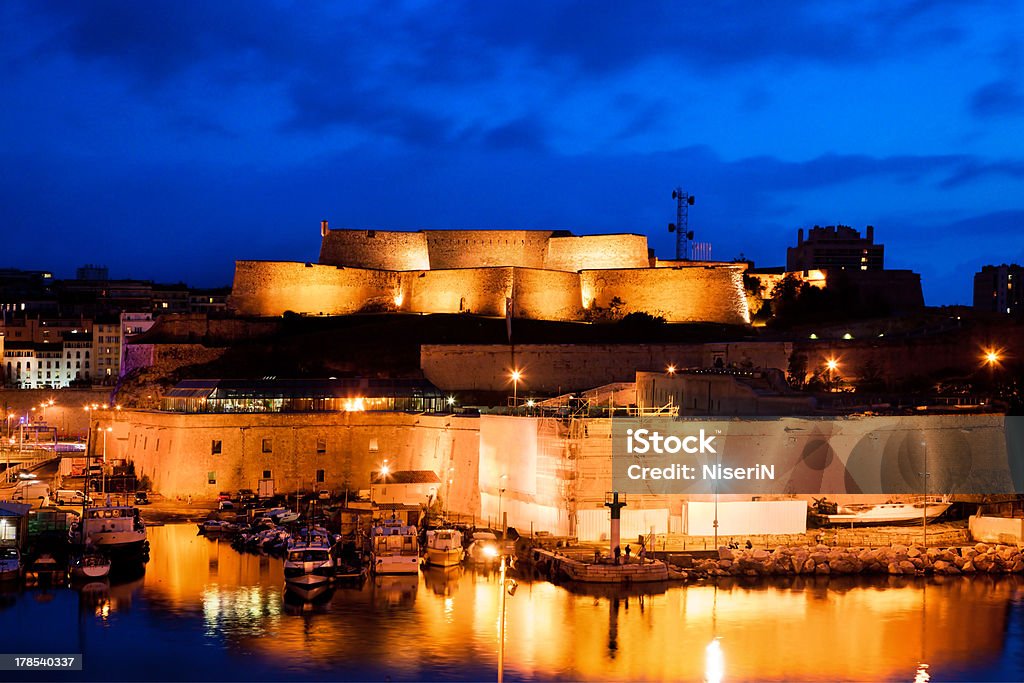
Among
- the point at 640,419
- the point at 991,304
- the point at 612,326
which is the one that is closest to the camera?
the point at 640,419

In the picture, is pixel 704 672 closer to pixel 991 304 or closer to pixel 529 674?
pixel 529 674

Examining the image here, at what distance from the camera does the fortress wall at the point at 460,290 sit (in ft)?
193

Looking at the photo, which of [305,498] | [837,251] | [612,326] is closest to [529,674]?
[305,498]

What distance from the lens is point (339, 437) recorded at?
40438mm

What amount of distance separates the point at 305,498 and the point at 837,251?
209ft

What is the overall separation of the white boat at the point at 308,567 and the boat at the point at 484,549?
11.5 ft

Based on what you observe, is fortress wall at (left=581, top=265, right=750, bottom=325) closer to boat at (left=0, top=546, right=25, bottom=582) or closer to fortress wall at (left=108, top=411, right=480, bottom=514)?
fortress wall at (left=108, top=411, right=480, bottom=514)

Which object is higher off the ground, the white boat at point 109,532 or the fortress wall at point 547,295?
the fortress wall at point 547,295

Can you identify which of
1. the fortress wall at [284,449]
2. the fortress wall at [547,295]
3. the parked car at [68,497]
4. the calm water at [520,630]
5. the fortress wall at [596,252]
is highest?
the fortress wall at [596,252]

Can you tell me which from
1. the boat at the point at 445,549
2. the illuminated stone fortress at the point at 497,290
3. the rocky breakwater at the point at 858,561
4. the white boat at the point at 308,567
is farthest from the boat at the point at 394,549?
the illuminated stone fortress at the point at 497,290

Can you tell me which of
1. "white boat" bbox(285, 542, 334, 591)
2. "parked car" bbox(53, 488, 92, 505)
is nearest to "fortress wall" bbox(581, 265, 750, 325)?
"parked car" bbox(53, 488, 92, 505)

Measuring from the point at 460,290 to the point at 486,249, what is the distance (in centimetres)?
438

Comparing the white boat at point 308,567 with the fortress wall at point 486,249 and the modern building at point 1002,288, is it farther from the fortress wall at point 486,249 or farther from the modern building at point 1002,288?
the modern building at point 1002,288

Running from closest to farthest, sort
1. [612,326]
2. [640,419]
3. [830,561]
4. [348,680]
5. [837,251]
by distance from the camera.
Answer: [348,680]
[830,561]
[640,419]
[612,326]
[837,251]
